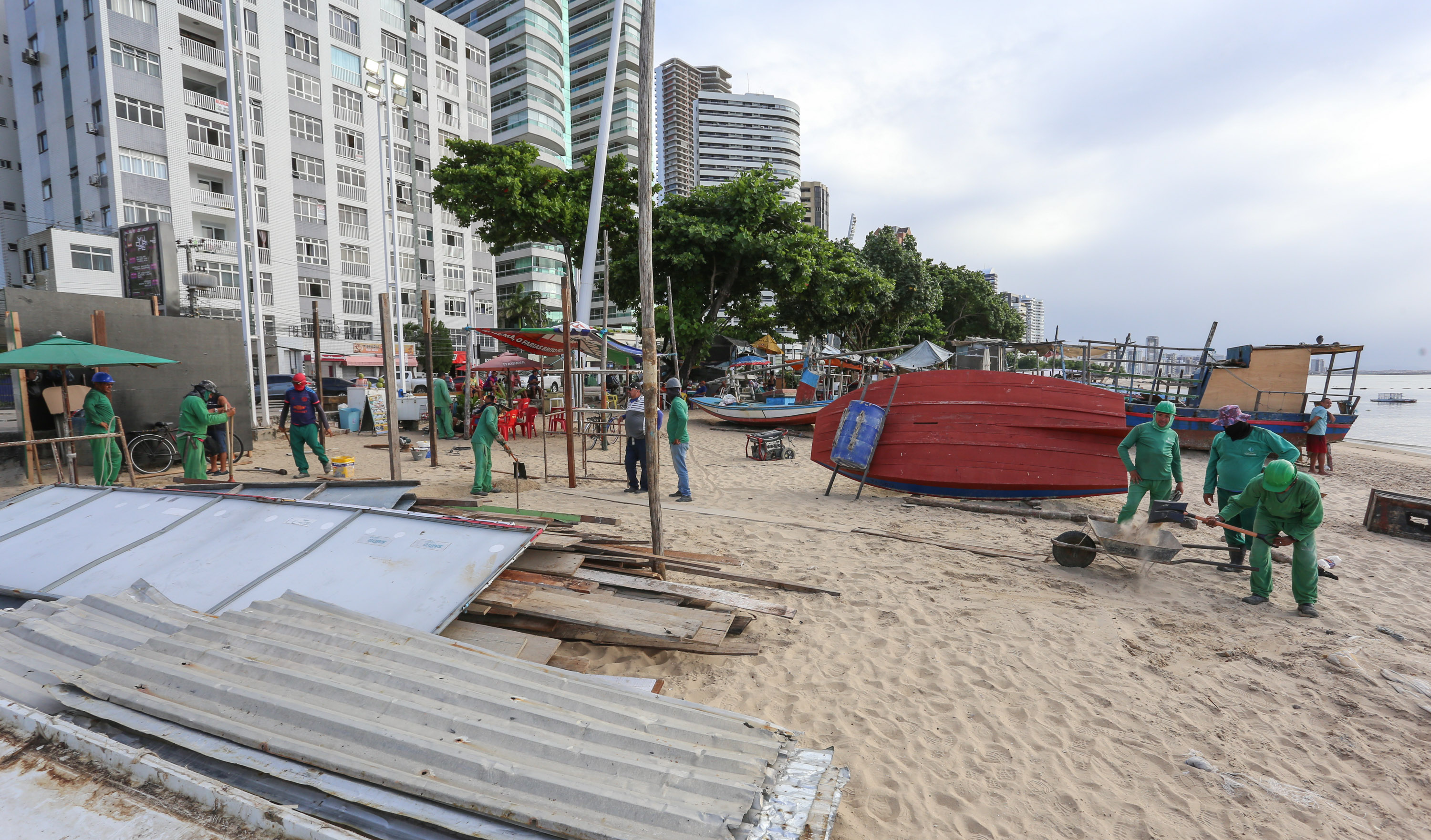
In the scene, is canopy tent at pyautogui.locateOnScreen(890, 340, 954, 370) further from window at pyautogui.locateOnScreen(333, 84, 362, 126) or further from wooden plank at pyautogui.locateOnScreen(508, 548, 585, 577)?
window at pyautogui.locateOnScreen(333, 84, 362, 126)

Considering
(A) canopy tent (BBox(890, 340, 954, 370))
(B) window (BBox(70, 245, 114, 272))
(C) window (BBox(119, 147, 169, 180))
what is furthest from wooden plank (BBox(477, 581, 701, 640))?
(C) window (BBox(119, 147, 169, 180))

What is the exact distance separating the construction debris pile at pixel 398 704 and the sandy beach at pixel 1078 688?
56cm

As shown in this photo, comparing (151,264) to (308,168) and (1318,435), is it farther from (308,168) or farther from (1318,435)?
(308,168)

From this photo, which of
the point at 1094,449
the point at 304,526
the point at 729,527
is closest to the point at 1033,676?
the point at 729,527

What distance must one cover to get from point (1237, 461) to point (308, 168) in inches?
1668

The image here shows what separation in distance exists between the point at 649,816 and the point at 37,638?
10.3 ft

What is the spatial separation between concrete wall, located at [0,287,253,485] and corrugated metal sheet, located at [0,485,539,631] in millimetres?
7372

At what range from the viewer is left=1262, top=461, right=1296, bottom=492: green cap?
4.87 metres

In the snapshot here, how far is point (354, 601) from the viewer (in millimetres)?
3672

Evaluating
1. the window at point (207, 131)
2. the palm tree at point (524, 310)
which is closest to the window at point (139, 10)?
the window at point (207, 131)

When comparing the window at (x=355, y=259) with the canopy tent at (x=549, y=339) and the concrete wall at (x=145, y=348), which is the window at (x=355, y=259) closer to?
the concrete wall at (x=145, y=348)

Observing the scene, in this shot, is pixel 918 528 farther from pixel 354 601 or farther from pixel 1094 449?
pixel 354 601

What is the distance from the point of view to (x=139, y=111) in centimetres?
2777

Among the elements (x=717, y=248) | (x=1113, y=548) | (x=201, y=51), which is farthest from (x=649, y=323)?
(x=201, y=51)
